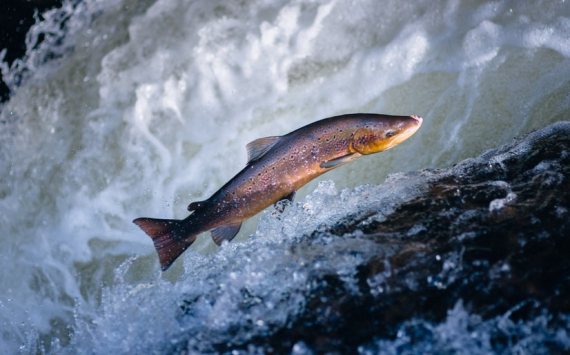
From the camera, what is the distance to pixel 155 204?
3.60m

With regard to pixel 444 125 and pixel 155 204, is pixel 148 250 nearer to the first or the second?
pixel 155 204

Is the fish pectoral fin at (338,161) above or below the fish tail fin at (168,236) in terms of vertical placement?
below

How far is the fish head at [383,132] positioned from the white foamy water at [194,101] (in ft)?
3.81

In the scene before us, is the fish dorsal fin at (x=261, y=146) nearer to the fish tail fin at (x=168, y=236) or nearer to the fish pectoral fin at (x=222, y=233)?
the fish pectoral fin at (x=222, y=233)

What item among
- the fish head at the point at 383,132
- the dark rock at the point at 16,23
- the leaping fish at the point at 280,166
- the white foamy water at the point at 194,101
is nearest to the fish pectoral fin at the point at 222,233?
the leaping fish at the point at 280,166

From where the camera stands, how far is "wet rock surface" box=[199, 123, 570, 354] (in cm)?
132

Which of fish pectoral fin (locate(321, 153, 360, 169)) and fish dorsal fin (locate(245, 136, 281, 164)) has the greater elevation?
fish dorsal fin (locate(245, 136, 281, 164))

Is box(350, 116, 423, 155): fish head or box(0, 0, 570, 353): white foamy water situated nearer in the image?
box(350, 116, 423, 155): fish head

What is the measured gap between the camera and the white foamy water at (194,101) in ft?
10.5

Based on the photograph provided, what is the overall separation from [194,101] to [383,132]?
2067mm

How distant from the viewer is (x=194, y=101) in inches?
147

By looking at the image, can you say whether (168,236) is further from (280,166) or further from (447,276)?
(447,276)

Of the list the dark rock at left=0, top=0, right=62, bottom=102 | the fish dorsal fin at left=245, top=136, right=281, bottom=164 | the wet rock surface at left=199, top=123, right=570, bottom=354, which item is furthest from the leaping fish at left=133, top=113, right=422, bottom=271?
the dark rock at left=0, top=0, right=62, bottom=102

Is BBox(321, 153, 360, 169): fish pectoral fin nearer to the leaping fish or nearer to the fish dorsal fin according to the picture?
the leaping fish
